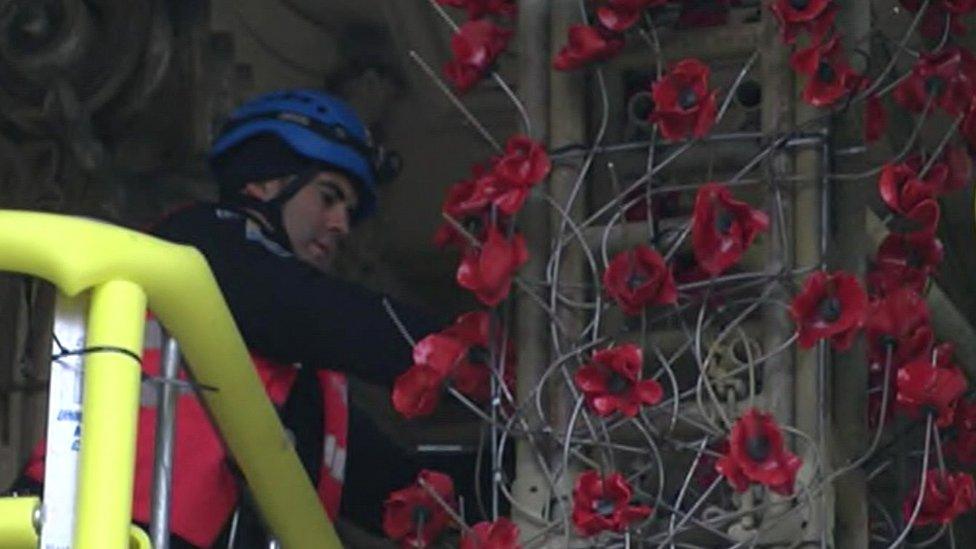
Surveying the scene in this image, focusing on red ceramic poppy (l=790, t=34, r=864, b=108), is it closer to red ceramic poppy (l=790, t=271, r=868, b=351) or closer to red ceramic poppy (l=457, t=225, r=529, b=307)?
red ceramic poppy (l=790, t=271, r=868, b=351)

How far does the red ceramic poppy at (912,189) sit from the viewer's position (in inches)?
248

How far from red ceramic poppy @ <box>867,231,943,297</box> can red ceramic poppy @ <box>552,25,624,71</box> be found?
1.87 ft

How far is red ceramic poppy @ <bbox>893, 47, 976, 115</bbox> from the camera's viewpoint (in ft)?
21.2

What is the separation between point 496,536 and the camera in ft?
20.7

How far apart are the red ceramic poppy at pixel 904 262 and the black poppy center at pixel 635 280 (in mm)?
453

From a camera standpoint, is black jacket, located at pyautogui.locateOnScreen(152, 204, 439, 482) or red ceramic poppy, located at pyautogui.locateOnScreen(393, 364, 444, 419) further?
black jacket, located at pyautogui.locateOnScreen(152, 204, 439, 482)

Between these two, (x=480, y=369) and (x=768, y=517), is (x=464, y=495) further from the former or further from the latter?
(x=768, y=517)

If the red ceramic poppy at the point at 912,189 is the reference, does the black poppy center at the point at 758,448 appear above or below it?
below

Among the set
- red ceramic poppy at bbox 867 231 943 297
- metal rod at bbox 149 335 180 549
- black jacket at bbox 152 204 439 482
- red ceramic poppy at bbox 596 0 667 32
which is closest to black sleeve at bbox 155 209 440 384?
black jacket at bbox 152 204 439 482

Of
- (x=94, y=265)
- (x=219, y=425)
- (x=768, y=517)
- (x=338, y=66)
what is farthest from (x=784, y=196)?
(x=338, y=66)

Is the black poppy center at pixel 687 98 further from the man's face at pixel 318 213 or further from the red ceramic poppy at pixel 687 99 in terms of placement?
the man's face at pixel 318 213

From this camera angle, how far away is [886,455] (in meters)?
6.47

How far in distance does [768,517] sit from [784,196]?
1.83ft

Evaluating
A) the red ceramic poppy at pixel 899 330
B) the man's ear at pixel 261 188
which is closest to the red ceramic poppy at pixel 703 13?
the red ceramic poppy at pixel 899 330
